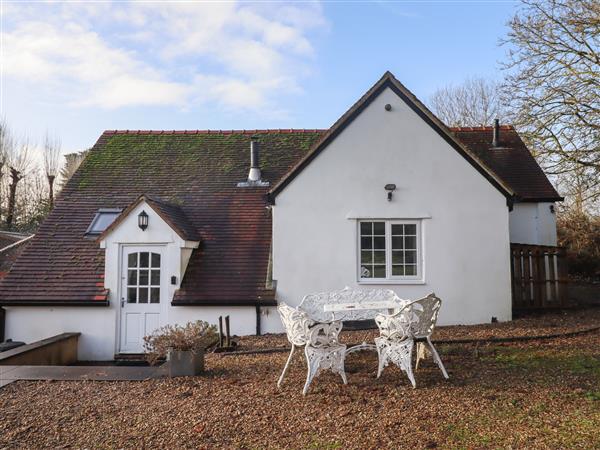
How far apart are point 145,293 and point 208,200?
10.8 ft

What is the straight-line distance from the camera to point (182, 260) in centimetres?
1212

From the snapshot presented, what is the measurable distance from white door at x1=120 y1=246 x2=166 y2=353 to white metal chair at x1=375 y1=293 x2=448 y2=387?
7.00m

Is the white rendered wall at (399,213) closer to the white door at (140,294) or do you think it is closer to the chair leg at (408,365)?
the white door at (140,294)

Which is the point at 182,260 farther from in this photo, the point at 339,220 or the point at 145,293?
the point at 339,220

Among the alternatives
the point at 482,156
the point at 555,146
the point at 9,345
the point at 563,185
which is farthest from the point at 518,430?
the point at 563,185

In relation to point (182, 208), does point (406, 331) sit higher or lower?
lower

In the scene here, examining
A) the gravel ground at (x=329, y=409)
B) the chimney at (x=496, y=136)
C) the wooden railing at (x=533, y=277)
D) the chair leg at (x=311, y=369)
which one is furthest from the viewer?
the chimney at (x=496, y=136)

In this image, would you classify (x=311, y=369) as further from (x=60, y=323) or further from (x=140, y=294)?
(x=60, y=323)

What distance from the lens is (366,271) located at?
11781 mm

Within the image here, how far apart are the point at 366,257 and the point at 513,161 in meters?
6.69

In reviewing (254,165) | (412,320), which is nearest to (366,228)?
(254,165)

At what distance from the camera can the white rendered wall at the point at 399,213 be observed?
11.7 meters

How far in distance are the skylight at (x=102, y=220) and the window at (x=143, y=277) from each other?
67.5 inches

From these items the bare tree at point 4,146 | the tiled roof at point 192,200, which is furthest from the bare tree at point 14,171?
the tiled roof at point 192,200
